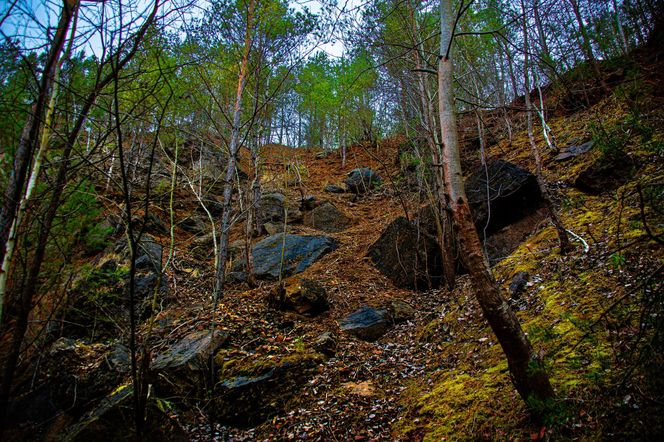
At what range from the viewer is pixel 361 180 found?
15695mm

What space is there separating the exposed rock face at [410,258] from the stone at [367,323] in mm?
1449

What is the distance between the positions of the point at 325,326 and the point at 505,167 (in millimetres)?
5488

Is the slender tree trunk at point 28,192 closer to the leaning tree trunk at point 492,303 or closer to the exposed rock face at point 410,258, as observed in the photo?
the leaning tree trunk at point 492,303

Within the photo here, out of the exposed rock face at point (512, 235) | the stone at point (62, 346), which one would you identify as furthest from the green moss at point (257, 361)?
the exposed rock face at point (512, 235)

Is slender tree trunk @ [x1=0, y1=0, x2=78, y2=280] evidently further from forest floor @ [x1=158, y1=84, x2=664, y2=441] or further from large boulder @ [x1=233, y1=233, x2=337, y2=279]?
large boulder @ [x1=233, y1=233, x2=337, y2=279]

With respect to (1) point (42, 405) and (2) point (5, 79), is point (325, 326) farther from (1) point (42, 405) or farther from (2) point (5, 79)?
(2) point (5, 79)

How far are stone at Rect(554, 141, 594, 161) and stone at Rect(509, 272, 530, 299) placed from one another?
487 cm

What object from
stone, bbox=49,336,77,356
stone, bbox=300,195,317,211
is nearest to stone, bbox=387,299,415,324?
stone, bbox=49,336,77,356

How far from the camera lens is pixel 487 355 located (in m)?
3.67

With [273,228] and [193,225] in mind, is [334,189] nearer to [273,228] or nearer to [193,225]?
[273,228]

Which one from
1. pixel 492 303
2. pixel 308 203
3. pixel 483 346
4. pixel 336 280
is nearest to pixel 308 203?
pixel 308 203

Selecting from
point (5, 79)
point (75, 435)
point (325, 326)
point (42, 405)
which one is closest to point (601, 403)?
point (325, 326)

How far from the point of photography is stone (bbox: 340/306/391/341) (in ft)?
17.9

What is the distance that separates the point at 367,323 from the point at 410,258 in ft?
7.61
